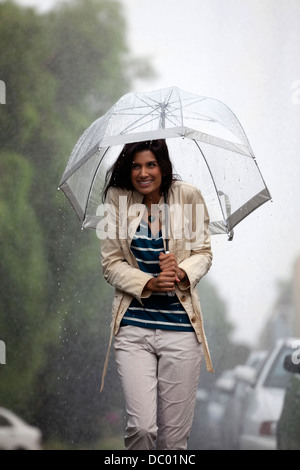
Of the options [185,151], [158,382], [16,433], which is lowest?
[16,433]

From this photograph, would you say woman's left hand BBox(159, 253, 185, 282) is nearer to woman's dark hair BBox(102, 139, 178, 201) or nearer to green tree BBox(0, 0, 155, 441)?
woman's dark hair BBox(102, 139, 178, 201)

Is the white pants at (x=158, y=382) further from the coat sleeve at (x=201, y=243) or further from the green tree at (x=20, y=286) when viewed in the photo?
the green tree at (x=20, y=286)

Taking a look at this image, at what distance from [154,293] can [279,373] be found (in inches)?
101

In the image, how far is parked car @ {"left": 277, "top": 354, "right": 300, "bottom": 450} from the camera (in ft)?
15.5

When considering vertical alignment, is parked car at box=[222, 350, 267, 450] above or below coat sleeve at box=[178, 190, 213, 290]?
below

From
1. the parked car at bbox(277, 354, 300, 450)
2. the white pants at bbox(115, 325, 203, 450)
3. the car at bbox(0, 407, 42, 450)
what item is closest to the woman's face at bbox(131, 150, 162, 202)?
the white pants at bbox(115, 325, 203, 450)

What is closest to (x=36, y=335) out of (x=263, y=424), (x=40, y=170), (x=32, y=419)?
(x=32, y=419)

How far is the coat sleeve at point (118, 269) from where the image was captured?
8.51ft

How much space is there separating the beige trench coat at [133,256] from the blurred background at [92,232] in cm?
240

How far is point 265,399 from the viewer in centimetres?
501

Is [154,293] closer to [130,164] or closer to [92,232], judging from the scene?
[130,164]

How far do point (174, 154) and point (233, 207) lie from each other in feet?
0.99

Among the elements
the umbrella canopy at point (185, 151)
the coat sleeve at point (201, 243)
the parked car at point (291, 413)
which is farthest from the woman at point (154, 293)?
the parked car at point (291, 413)

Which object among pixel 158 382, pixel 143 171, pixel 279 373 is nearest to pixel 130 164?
pixel 143 171
